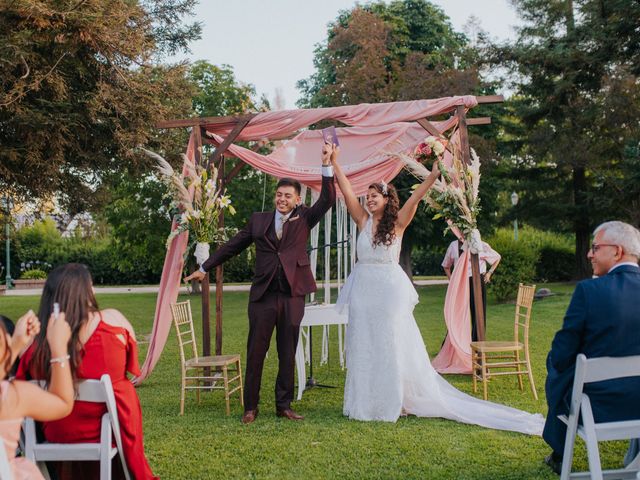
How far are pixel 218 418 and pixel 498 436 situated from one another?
102 inches

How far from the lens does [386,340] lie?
592cm

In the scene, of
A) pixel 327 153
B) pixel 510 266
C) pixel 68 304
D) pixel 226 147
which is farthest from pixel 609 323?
pixel 510 266

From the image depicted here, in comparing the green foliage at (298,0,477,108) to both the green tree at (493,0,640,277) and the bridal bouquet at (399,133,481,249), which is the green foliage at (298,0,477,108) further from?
the bridal bouquet at (399,133,481,249)

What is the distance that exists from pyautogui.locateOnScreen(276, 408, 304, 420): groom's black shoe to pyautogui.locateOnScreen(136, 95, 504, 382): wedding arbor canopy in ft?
6.40

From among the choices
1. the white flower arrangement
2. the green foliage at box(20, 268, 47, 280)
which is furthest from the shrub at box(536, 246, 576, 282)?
the green foliage at box(20, 268, 47, 280)

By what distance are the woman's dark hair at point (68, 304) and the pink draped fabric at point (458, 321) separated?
221 inches

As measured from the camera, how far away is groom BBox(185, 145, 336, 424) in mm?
5969

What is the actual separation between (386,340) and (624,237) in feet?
8.53

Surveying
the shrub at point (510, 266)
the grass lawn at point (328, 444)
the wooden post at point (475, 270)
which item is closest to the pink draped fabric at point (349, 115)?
Answer: the wooden post at point (475, 270)

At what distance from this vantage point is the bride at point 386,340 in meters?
5.87

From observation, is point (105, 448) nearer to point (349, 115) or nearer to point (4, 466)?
point (4, 466)

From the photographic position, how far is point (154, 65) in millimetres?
11523

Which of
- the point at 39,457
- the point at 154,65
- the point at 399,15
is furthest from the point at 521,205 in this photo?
the point at 39,457

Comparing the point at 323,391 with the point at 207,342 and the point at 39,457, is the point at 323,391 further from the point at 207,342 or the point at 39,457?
the point at 39,457
